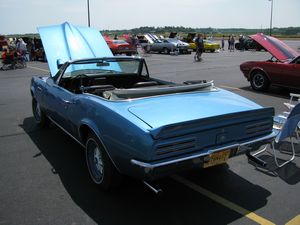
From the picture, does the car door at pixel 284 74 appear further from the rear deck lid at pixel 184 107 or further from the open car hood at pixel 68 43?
the rear deck lid at pixel 184 107

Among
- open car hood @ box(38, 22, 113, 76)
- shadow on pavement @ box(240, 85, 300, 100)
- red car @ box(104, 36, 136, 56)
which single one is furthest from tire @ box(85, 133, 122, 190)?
red car @ box(104, 36, 136, 56)

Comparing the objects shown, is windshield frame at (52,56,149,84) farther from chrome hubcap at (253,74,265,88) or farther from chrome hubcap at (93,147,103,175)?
chrome hubcap at (253,74,265,88)

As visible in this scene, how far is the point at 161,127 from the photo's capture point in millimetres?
3066

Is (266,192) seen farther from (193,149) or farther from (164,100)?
(164,100)

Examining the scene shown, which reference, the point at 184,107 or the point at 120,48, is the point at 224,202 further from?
the point at 120,48

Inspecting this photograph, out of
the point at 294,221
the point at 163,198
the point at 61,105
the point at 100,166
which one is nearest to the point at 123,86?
the point at 61,105

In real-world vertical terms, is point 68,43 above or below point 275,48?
above

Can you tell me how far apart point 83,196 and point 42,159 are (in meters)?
1.44

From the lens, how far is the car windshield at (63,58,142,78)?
5422 millimetres

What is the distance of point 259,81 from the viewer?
1046 centimetres

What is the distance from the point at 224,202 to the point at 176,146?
0.98 m

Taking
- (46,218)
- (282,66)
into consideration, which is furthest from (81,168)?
(282,66)

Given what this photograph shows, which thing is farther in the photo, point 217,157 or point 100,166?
point 100,166

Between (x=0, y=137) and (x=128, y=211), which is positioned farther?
(x=0, y=137)
